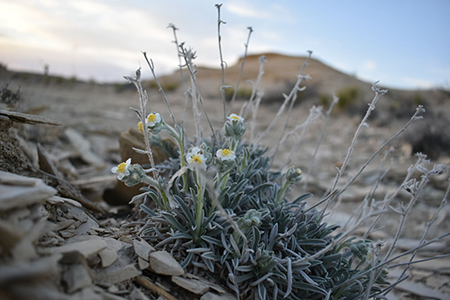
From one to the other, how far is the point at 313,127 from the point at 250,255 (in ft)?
21.2

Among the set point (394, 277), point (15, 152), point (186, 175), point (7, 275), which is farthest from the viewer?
point (394, 277)

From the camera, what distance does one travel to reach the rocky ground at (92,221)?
41.8 inches

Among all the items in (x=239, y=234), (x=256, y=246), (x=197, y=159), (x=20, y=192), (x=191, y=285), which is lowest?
(x=191, y=285)

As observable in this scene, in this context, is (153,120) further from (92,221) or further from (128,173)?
(92,221)

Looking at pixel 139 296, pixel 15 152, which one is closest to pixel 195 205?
pixel 139 296

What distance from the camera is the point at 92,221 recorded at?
1849 millimetres

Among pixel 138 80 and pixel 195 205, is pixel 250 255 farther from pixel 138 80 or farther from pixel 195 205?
pixel 138 80

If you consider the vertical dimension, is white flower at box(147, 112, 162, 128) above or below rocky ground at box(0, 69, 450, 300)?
above

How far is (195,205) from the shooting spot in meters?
1.68

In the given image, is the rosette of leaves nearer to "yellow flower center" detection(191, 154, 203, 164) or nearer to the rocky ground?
the rocky ground

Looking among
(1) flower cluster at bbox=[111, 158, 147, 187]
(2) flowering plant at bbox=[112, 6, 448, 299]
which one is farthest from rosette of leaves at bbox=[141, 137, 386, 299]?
(1) flower cluster at bbox=[111, 158, 147, 187]

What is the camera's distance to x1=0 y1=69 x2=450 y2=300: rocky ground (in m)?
1.06

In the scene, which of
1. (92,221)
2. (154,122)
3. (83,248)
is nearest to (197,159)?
(154,122)

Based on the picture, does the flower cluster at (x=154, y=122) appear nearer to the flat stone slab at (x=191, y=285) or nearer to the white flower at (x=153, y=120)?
the white flower at (x=153, y=120)
